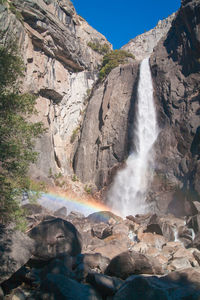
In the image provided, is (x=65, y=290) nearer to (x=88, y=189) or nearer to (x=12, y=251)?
(x=12, y=251)

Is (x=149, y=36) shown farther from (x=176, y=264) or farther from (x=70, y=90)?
(x=176, y=264)

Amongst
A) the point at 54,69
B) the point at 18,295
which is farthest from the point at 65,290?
the point at 54,69

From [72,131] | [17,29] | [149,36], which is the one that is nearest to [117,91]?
[72,131]

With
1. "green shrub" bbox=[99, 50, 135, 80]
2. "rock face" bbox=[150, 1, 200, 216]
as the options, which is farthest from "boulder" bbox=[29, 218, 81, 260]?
"green shrub" bbox=[99, 50, 135, 80]

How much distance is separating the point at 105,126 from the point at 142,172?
7867mm

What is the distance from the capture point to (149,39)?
54.4m

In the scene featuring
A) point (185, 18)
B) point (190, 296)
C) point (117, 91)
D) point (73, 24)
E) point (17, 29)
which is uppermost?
point (73, 24)

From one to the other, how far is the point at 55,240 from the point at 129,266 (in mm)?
2641

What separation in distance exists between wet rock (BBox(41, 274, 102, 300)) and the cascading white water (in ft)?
57.3

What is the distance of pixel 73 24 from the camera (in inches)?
1480

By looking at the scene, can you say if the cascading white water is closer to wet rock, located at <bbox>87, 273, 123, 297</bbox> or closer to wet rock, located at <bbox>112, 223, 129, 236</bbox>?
wet rock, located at <bbox>112, 223, 129, 236</bbox>

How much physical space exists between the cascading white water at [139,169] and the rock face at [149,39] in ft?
94.3

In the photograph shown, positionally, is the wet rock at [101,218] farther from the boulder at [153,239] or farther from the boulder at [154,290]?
the boulder at [154,290]

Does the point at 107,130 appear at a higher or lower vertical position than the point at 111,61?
lower
